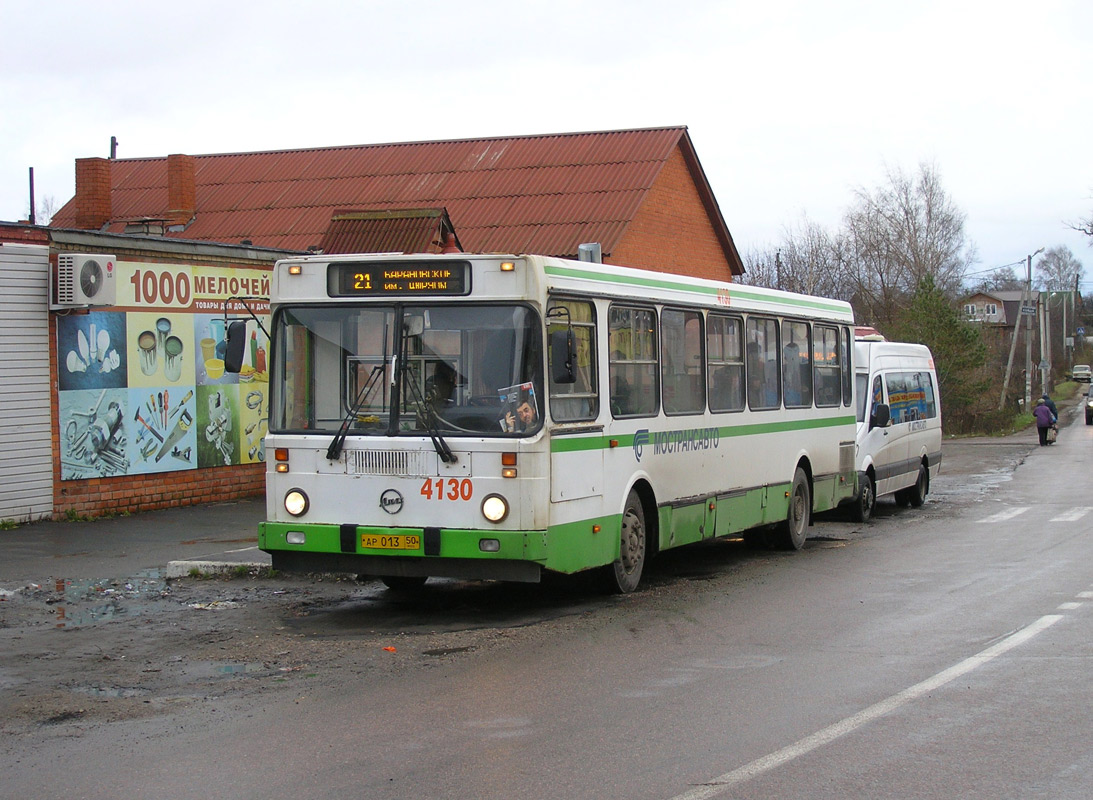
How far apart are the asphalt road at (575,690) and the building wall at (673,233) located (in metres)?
20.5

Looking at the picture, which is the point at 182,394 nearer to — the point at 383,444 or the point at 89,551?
the point at 89,551

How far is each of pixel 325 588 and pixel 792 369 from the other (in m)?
6.43

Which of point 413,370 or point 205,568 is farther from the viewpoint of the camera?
point 205,568

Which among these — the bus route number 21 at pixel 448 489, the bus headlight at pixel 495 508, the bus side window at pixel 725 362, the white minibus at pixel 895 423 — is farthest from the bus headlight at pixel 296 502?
the white minibus at pixel 895 423

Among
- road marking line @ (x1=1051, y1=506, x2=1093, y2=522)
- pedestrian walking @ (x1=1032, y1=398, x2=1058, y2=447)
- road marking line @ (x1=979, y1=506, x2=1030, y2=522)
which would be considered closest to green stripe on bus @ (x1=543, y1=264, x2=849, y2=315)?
road marking line @ (x1=979, y1=506, x2=1030, y2=522)

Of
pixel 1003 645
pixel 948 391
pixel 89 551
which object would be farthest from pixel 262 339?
pixel 948 391

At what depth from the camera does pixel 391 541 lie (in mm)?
10125

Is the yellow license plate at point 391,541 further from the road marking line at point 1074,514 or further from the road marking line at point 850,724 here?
the road marking line at point 1074,514

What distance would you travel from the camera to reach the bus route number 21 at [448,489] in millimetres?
9977

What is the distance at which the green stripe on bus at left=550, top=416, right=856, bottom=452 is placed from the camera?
10.3m

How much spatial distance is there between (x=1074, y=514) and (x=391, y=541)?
43.2 feet

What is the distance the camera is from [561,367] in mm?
10055

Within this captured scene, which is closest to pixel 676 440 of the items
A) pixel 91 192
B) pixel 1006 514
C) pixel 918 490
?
pixel 1006 514

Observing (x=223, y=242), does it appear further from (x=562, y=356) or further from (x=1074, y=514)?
(x=562, y=356)
